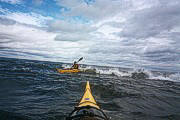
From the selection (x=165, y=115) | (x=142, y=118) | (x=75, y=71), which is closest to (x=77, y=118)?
(x=142, y=118)

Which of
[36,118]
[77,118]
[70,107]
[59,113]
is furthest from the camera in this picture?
[70,107]

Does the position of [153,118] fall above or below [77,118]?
below

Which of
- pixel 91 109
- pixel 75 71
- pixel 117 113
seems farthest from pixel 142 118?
pixel 75 71

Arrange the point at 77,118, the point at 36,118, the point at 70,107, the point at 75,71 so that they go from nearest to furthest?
the point at 77,118 < the point at 36,118 < the point at 70,107 < the point at 75,71

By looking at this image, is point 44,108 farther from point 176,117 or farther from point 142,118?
point 176,117

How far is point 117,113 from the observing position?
6.47 m

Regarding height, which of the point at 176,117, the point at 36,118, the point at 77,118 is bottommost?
the point at 176,117

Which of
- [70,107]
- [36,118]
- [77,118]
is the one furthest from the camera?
[70,107]

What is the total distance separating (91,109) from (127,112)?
349cm

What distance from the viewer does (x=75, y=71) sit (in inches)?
1085

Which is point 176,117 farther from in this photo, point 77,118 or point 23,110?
point 23,110

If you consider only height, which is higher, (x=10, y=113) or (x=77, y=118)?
(x=77, y=118)

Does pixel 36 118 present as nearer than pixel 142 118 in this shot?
Yes

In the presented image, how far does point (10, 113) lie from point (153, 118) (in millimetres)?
6870
